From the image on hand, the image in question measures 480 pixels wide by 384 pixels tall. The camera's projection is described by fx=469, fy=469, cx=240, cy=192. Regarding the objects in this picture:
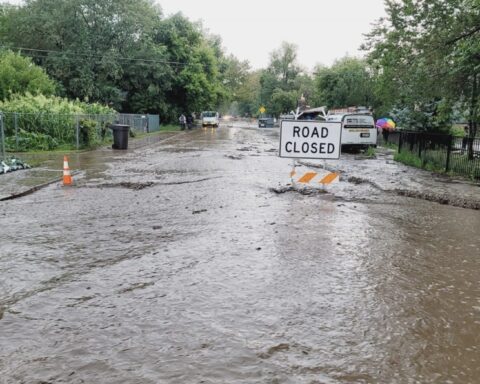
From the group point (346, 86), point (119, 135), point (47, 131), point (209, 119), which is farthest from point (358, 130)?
point (209, 119)

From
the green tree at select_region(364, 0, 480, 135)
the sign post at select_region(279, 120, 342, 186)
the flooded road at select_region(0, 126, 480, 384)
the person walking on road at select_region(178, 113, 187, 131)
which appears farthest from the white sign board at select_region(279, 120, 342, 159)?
the person walking on road at select_region(178, 113, 187, 131)

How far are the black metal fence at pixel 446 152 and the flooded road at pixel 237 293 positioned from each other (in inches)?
227

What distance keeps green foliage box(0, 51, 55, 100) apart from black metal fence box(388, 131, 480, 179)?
2137 cm

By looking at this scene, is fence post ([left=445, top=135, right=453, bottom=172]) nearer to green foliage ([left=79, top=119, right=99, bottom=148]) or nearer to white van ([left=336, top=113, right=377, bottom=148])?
white van ([left=336, top=113, right=377, bottom=148])

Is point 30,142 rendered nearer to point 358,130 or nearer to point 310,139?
point 310,139

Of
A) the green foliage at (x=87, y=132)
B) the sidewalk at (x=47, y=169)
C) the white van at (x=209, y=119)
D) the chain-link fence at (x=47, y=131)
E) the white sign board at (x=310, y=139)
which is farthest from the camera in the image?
the white van at (x=209, y=119)

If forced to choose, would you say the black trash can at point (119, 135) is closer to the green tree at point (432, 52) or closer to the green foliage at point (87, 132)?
the green foliage at point (87, 132)

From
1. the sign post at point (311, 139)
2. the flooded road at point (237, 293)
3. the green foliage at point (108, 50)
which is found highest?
the green foliage at point (108, 50)

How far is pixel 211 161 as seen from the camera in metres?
17.5

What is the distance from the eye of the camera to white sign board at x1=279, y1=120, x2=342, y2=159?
1088cm

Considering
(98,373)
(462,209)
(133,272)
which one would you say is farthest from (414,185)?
(98,373)

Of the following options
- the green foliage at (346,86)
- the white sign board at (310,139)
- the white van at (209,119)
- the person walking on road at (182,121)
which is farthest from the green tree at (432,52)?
the white van at (209,119)

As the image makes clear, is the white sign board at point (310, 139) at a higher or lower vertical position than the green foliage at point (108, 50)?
lower

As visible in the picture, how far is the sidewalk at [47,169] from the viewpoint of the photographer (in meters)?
11.3
